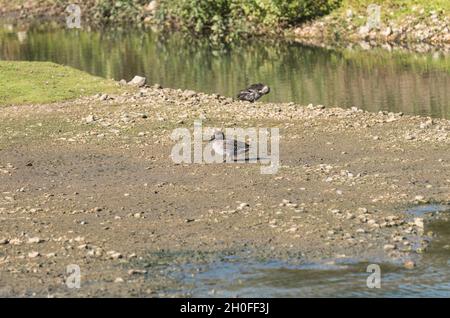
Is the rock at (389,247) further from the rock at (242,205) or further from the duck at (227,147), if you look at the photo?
the duck at (227,147)

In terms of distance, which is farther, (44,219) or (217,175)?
(217,175)

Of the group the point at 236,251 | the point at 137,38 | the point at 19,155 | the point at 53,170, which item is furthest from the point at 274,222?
the point at 137,38

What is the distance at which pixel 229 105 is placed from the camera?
28578mm

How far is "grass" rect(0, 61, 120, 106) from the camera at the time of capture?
98.7ft

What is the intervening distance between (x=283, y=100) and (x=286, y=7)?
68.4 ft

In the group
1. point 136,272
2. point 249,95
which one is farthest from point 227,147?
point 249,95

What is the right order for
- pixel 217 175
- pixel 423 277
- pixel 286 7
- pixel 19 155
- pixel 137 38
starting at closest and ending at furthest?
pixel 423 277
pixel 217 175
pixel 19 155
pixel 286 7
pixel 137 38

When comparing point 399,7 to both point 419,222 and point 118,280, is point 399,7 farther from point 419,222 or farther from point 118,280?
point 118,280

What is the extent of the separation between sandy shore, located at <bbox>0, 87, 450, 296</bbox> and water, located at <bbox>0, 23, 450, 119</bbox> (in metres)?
4.61

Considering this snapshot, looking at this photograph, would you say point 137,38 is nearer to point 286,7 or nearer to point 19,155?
point 286,7

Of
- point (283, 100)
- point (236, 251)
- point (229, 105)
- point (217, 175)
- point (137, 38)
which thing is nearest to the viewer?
point (236, 251)

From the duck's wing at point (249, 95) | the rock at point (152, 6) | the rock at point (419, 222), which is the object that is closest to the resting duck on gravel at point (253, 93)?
the duck's wing at point (249, 95)

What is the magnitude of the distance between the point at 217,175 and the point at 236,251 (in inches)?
191

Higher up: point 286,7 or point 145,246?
point 286,7
